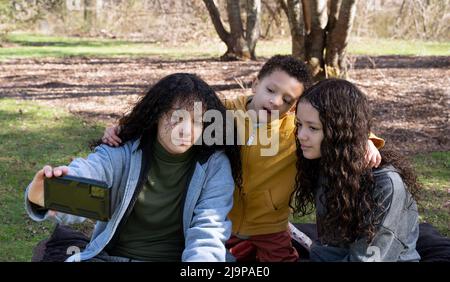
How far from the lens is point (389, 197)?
2.79 metres

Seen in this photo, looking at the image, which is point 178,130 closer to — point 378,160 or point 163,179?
point 163,179

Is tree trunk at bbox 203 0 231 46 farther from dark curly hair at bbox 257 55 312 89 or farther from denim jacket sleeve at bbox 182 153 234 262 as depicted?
denim jacket sleeve at bbox 182 153 234 262

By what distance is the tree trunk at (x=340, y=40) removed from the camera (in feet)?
25.6

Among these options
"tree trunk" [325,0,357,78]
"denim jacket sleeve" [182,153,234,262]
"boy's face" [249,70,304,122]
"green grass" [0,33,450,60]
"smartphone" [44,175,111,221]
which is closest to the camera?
"smartphone" [44,175,111,221]

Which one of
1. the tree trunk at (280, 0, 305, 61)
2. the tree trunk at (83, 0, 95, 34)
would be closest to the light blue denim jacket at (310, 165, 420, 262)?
the tree trunk at (280, 0, 305, 61)

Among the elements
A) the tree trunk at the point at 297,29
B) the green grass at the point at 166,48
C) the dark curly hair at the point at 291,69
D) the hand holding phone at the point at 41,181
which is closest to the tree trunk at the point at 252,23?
the green grass at the point at 166,48

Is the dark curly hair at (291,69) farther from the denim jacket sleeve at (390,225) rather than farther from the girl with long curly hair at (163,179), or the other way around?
the denim jacket sleeve at (390,225)

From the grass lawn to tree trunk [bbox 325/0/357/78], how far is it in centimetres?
243

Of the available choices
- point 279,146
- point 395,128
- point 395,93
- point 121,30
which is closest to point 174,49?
point 121,30

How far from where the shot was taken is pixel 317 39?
8289 millimetres

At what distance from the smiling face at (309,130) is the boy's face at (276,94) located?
1.25 feet

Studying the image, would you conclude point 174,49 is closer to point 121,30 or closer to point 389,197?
point 121,30

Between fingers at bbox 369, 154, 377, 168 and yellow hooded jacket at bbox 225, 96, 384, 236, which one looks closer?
fingers at bbox 369, 154, 377, 168

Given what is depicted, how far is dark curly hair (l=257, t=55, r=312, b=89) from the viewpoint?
3.37 meters
